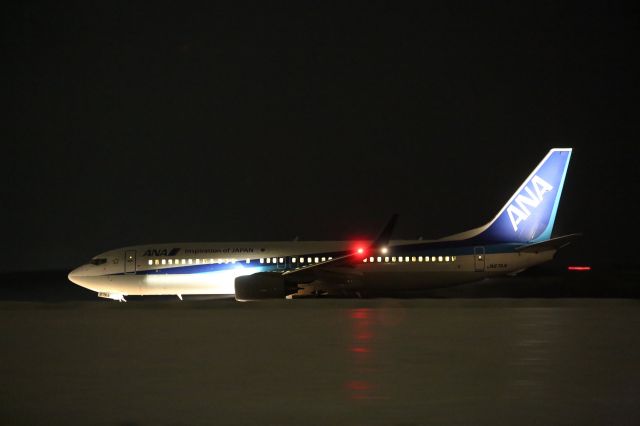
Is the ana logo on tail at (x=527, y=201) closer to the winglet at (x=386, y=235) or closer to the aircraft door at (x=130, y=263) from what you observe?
the winglet at (x=386, y=235)

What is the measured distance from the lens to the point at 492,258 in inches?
949

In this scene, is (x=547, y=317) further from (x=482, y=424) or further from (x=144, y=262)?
(x=144, y=262)

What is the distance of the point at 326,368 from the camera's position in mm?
5176

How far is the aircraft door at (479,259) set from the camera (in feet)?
79.3

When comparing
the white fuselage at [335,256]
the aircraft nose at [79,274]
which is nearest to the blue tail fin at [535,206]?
the white fuselage at [335,256]

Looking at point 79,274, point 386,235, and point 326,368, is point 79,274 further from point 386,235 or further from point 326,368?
point 326,368

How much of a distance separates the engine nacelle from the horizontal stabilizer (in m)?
9.16

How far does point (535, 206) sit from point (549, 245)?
1811 mm

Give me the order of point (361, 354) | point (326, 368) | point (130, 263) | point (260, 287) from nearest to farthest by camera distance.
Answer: point (326, 368) → point (361, 354) → point (260, 287) → point (130, 263)

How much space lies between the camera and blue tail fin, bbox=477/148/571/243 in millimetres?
24391

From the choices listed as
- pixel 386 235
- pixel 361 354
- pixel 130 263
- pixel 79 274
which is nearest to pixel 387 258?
pixel 386 235

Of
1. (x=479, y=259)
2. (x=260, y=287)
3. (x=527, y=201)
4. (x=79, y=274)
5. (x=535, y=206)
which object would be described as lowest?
(x=260, y=287)

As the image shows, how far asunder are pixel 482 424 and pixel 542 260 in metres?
21.0

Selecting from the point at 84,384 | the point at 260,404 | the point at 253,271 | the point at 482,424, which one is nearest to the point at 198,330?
the point at 84,384
